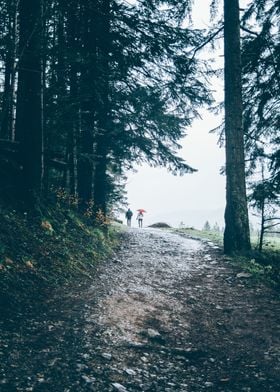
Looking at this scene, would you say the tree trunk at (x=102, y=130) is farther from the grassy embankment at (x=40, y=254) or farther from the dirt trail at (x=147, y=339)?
the dirt trail at (x=147, y=339)

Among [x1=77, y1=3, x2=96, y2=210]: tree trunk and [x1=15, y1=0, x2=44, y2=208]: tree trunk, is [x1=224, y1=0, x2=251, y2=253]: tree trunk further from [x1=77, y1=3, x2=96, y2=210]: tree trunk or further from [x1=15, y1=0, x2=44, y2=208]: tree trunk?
[x1=15, y1=0, x2=44, y2=208]: tree trunk

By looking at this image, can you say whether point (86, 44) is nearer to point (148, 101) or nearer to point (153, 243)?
point (148, 101)

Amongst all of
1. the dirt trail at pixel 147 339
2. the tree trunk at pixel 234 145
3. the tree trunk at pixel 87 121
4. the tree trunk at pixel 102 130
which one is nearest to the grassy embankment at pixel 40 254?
the dirt trail at pixel 147 339

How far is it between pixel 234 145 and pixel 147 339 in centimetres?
719

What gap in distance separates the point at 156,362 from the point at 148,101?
10633 mm

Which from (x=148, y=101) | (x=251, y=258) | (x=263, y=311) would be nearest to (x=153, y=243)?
(x=251, y=258)

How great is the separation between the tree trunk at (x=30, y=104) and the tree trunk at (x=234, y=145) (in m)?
5.65

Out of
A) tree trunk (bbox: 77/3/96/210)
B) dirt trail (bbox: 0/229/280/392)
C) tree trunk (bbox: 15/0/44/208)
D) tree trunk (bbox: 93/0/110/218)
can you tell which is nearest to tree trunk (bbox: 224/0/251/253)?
dirt trail (bbox: 0/229/280/392)

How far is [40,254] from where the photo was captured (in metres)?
A: 6.46

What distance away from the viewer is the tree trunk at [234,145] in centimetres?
988

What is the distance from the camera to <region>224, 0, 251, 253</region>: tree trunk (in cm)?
988

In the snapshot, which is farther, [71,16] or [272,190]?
[272,190]

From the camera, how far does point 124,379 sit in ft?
11.5

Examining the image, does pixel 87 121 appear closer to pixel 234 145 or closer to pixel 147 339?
pixel 234 145
